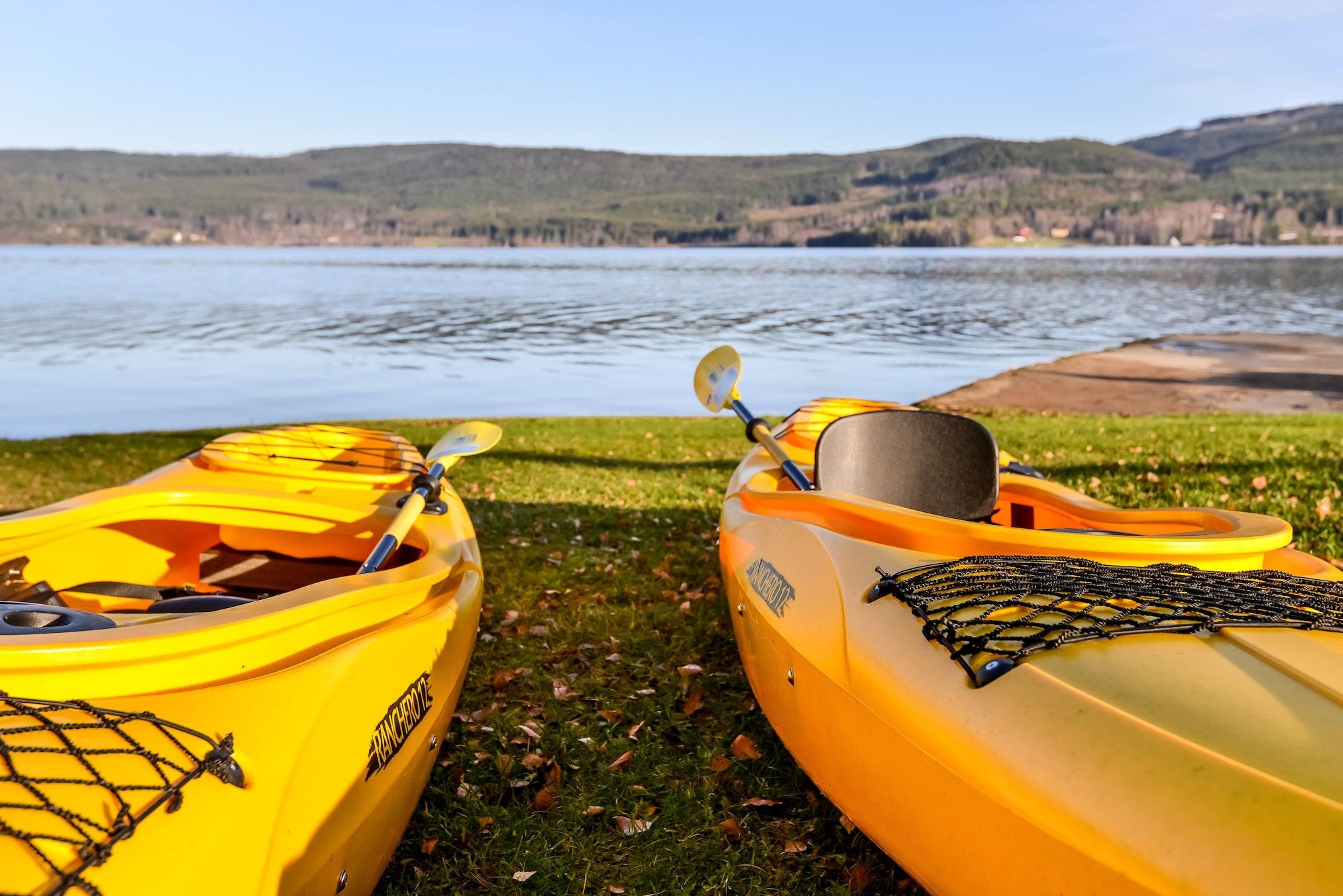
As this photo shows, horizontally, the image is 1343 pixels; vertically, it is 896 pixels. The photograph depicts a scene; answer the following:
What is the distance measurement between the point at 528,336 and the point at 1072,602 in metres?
32.4

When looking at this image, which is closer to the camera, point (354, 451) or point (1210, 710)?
point (1210, 710)

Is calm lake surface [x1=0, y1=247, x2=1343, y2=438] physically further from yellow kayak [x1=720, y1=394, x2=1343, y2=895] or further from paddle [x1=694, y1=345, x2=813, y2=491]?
yellow kayak [x1=720, y1=394, x2=1343, y2=895]

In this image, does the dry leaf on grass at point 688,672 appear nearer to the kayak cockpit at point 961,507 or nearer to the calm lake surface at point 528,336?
the kayak cockpit at point 961,507

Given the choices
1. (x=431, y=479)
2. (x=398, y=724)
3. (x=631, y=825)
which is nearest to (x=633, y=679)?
(x=631, y=825)

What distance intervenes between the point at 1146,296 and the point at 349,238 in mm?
160482

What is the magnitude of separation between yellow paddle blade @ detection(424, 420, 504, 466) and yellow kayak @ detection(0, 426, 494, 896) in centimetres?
79

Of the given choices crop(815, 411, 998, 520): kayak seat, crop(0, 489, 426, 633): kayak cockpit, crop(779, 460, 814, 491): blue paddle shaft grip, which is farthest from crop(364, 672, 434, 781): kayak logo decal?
crop(815, 411, 998, 520): kayak seat

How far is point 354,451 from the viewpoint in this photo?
5664mm

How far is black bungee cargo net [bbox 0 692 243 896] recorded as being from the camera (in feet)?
5.63

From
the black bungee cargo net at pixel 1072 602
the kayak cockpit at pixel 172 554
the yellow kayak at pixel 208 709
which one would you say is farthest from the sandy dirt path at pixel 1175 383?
the yellow kayak at pixel 208 709

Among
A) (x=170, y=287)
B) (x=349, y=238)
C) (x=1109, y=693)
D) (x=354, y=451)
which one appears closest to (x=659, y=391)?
(x=354, y=451)

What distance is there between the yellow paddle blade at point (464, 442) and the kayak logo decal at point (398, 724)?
199cm

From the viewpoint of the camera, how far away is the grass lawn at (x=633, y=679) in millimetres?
3271

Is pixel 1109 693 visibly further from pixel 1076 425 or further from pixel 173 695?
pixel 1076 425
